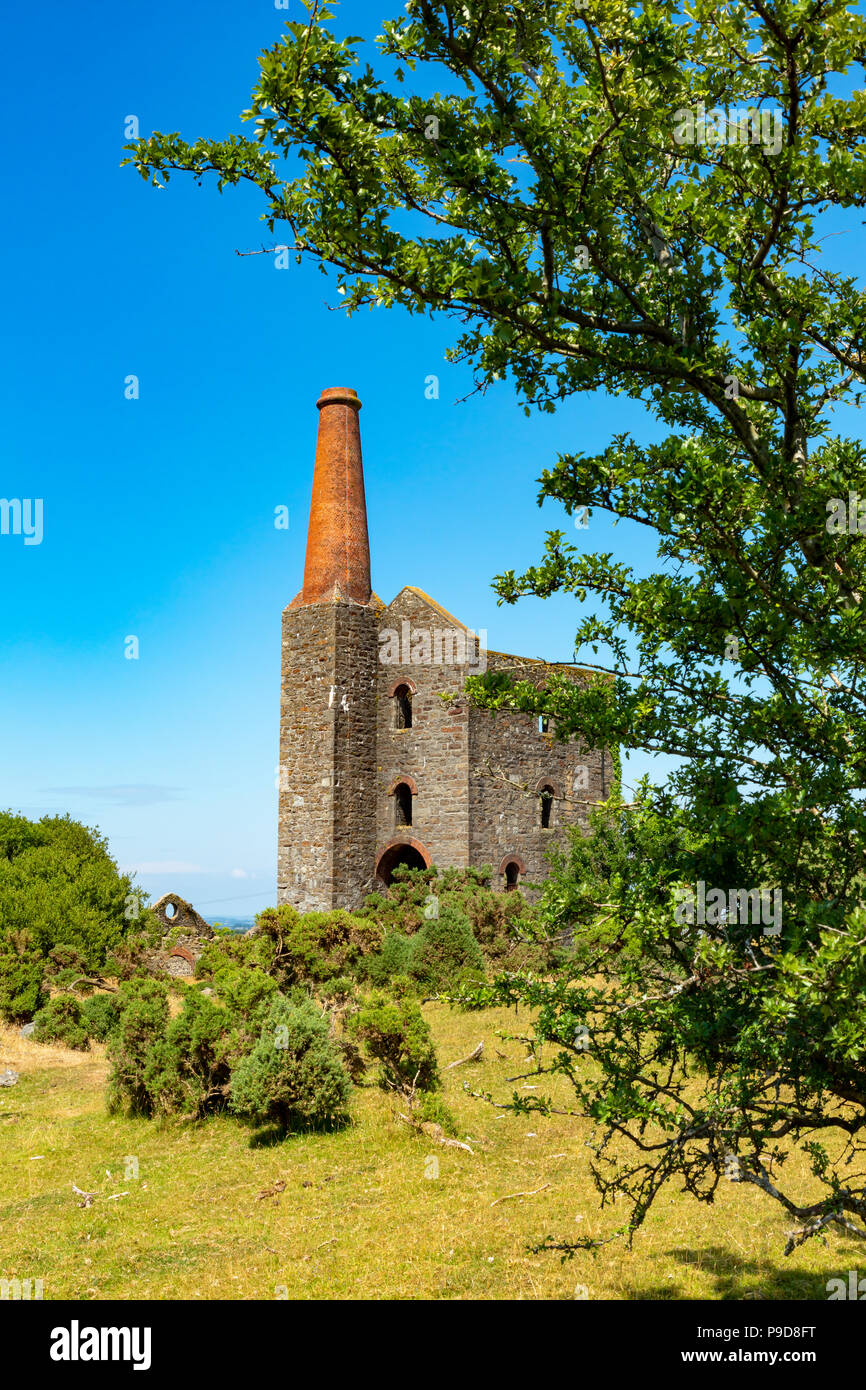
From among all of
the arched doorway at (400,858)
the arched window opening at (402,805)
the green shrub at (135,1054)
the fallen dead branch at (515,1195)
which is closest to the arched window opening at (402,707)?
the arched window opening at (402,805)

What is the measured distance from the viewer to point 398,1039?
10484mm

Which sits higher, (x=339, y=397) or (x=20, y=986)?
(x=339, y=397)

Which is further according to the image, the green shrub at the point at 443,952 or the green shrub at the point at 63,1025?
the green shrub at the point at 443,952

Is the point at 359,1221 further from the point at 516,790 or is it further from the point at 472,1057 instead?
the point at 516,790

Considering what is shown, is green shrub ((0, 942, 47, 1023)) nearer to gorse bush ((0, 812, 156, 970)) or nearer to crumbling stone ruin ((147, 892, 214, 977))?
gorse bush ((0, 812, 156, 970))

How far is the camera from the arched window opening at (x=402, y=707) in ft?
74.4

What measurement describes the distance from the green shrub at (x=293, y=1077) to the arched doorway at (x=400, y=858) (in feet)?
37.5

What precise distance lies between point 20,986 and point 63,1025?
1.64 metres

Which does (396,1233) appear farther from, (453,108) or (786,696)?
(453,108)

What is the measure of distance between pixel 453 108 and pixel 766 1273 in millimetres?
7151

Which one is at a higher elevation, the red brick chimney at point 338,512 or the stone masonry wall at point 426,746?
the red brick chimney at point 338,512

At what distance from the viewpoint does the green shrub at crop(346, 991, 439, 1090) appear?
10.3 meters

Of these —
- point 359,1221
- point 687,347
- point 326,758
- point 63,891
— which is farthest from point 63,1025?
point 687,347

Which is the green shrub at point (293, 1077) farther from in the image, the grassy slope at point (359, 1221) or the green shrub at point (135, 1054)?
the green shrub at point (135, 1054)
